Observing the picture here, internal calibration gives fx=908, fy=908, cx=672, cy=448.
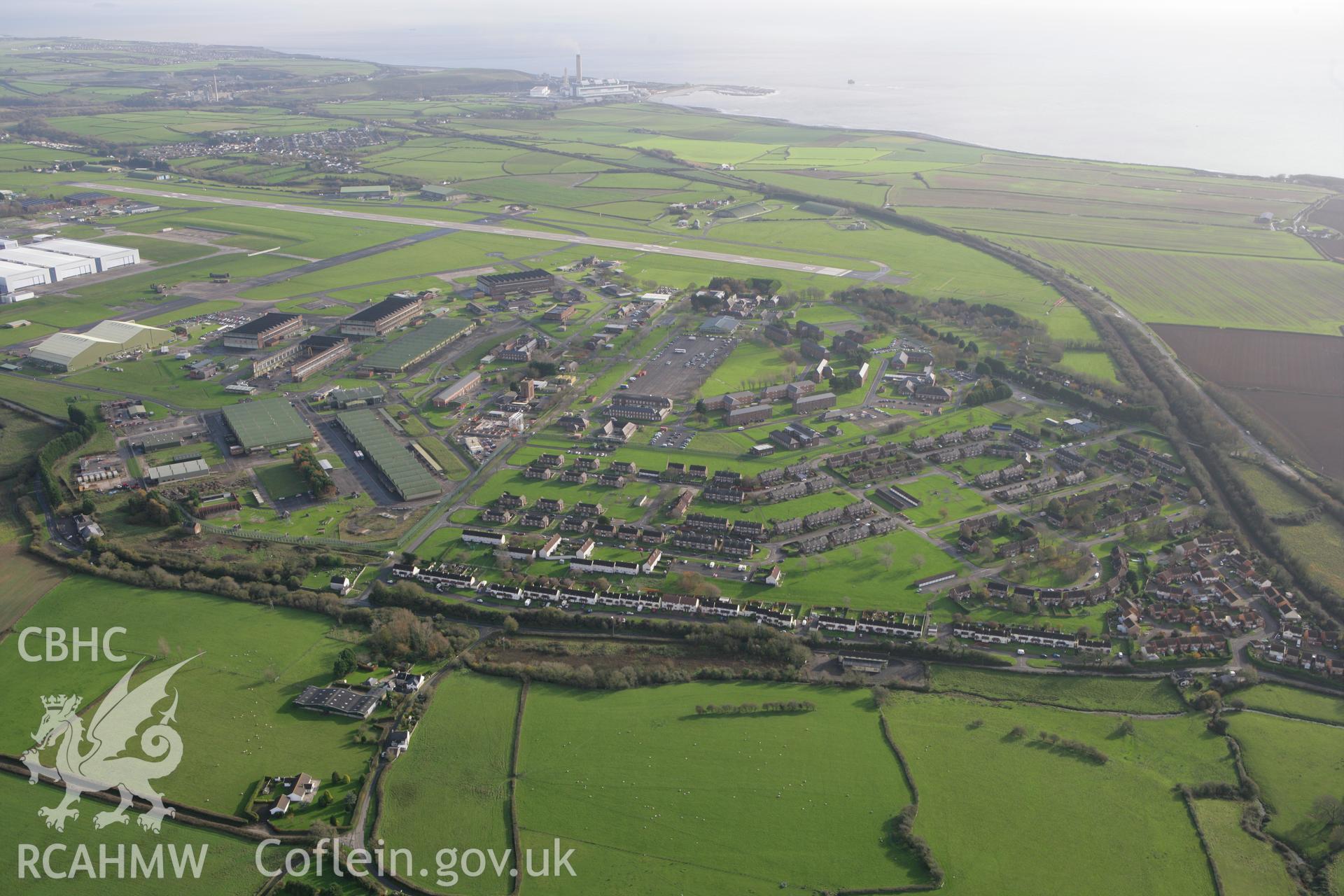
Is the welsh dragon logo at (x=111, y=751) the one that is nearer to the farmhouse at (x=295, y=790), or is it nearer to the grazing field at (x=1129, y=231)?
the farmhouse at (x=295, y=790)

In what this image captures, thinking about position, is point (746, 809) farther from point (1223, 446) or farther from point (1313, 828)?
point (1223, 446)

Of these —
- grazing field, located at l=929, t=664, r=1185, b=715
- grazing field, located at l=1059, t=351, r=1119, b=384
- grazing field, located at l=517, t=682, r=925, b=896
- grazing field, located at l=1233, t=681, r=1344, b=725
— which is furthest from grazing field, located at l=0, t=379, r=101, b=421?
grazing field, located at l=1059, t=351, r=1119, b=384

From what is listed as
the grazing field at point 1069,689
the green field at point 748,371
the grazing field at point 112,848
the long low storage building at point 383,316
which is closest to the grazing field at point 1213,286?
the green field at point 748,371

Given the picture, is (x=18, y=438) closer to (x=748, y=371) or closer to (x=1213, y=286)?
(x=748, y=371)

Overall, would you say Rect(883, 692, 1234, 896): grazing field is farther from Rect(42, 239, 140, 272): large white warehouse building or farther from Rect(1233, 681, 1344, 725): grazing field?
Rect(42, 239, 140, 272): large white warehouse building

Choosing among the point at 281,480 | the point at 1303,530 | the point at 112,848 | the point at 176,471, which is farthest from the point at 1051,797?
the point at 176,471
